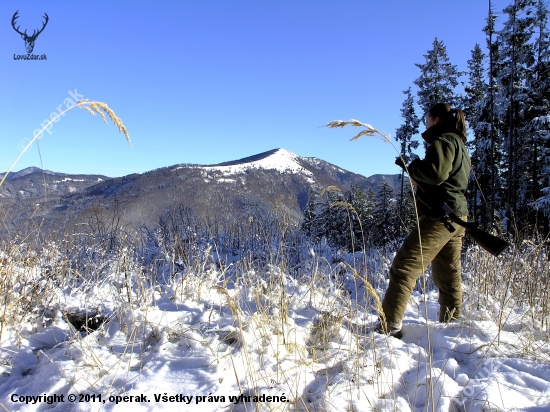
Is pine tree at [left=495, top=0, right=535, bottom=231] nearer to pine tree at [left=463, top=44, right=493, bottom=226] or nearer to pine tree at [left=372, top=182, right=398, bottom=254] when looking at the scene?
pine tree at [left=463, top=44, right=493, bottom=226]

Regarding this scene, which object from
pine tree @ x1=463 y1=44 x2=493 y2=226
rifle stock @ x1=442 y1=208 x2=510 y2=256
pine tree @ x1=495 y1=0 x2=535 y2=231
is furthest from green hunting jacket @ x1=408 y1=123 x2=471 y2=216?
pine tree @ x1=463 y1=44 x2=493 y2=226

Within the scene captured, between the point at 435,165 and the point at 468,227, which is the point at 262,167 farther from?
the point at 468,227

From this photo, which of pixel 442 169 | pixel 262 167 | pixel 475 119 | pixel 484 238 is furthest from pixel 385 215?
pixel 262 167

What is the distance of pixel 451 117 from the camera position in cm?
282

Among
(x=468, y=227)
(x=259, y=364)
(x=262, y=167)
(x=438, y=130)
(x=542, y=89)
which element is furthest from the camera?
(x=262, y=167)

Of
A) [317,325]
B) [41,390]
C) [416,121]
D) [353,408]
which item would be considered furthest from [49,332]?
[416,121]

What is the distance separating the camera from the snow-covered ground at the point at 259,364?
170 centimetres

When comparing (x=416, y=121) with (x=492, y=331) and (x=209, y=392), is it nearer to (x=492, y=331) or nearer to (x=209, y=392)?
(x=492, y=331)

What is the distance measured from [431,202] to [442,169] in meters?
0.28

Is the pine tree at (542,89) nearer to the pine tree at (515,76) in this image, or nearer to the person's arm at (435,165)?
the pine tree at (515,76)

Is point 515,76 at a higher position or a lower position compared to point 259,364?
higher

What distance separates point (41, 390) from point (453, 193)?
9.92 feet

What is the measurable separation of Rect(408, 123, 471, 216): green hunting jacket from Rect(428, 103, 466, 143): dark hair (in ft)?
0.18

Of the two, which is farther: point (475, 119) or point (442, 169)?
point (475, 119)
